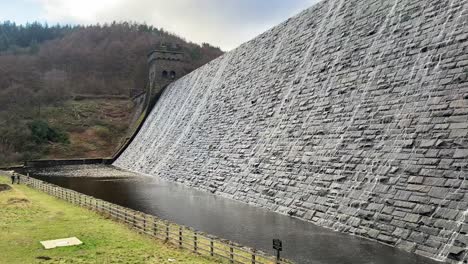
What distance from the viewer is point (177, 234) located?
44.1 feet

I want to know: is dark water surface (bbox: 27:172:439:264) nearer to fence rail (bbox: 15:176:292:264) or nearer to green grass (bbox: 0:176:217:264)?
fence rail (bbox: 15:176:292:264)

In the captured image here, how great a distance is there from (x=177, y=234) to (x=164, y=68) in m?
52.3

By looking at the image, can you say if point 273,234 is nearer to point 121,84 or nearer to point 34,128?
point 34,128

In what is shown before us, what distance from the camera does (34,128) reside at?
198ft

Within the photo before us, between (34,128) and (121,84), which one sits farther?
(121,84)

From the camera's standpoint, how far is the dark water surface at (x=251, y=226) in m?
12.0

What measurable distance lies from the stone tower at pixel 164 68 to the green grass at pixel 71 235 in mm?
44756

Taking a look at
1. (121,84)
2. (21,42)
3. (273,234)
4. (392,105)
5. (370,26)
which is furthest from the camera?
(21,42)

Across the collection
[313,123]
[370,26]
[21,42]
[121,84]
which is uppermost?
[21,42]

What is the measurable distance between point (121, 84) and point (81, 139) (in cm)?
3851

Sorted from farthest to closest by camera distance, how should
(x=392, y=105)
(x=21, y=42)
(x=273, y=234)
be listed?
(x=21, y=42) < (x=392, y=105) < (x=273, y=234)

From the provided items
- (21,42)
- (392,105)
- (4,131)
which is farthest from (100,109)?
(21,42)

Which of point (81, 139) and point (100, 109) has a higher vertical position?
point (100, 109)

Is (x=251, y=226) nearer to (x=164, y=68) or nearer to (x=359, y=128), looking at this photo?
(x=359, y=128)
